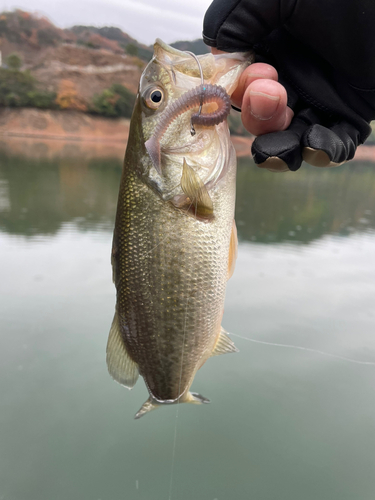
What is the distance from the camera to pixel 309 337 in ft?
20.0

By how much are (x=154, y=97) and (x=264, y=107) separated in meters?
0.46

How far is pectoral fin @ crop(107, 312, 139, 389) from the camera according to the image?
1608 mm

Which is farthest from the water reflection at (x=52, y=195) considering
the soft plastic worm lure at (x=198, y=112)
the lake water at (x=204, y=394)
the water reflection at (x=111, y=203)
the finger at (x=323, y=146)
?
the finger at (x=323, y=146)

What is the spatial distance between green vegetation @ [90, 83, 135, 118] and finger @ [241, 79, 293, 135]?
116ft

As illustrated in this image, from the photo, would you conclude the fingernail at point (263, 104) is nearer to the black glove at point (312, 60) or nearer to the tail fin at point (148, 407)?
the black glove at point (312, 60)

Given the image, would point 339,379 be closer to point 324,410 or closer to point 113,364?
point 324,410

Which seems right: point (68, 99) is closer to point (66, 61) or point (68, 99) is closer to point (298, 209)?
point (66, 61)

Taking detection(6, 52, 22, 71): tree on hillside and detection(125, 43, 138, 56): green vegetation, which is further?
detection(125, 43, 138, 56): green vegetation

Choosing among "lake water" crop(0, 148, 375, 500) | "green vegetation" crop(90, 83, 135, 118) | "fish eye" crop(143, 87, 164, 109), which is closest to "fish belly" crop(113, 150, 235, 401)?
"fish eye" crop(143, 87, 164, 109)

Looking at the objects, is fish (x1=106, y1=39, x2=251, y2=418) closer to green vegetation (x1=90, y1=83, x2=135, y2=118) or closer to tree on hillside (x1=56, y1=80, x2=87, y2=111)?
green vegetation (x1=90, y1=83, x2=135, y2=118)

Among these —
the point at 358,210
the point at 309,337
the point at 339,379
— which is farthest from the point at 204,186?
the point at 358,210

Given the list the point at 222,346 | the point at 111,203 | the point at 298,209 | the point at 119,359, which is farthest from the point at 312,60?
the point at 298,209

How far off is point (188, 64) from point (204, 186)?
0.52 meters

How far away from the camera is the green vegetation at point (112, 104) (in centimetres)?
3362
